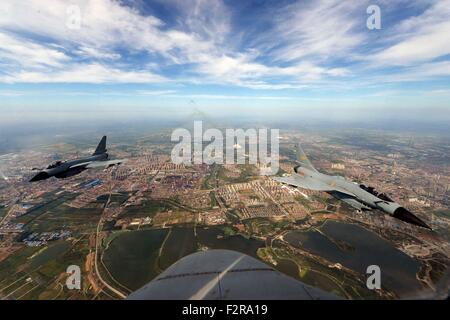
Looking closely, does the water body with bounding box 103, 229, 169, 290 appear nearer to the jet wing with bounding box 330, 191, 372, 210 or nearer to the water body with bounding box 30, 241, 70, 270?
the water body with bounding box 30, 241, 70, 270

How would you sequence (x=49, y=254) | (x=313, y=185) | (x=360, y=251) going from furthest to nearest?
(x=360, y=251)
(x=49, y=254)
(x=313, y=185)

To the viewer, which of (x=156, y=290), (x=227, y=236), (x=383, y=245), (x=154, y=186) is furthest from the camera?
(x=154, y=186)

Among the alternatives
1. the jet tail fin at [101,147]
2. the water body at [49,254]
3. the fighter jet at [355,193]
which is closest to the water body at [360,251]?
the fighter jet at [355,193]

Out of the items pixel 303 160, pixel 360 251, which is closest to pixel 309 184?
pixel 303 160

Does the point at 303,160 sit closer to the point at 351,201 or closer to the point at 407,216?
the point at 351,201

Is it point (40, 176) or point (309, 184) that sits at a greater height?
point (40, 176)

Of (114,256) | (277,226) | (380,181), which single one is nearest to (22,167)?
(114,256)

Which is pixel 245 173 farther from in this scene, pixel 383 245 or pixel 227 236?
pixel 383 245
